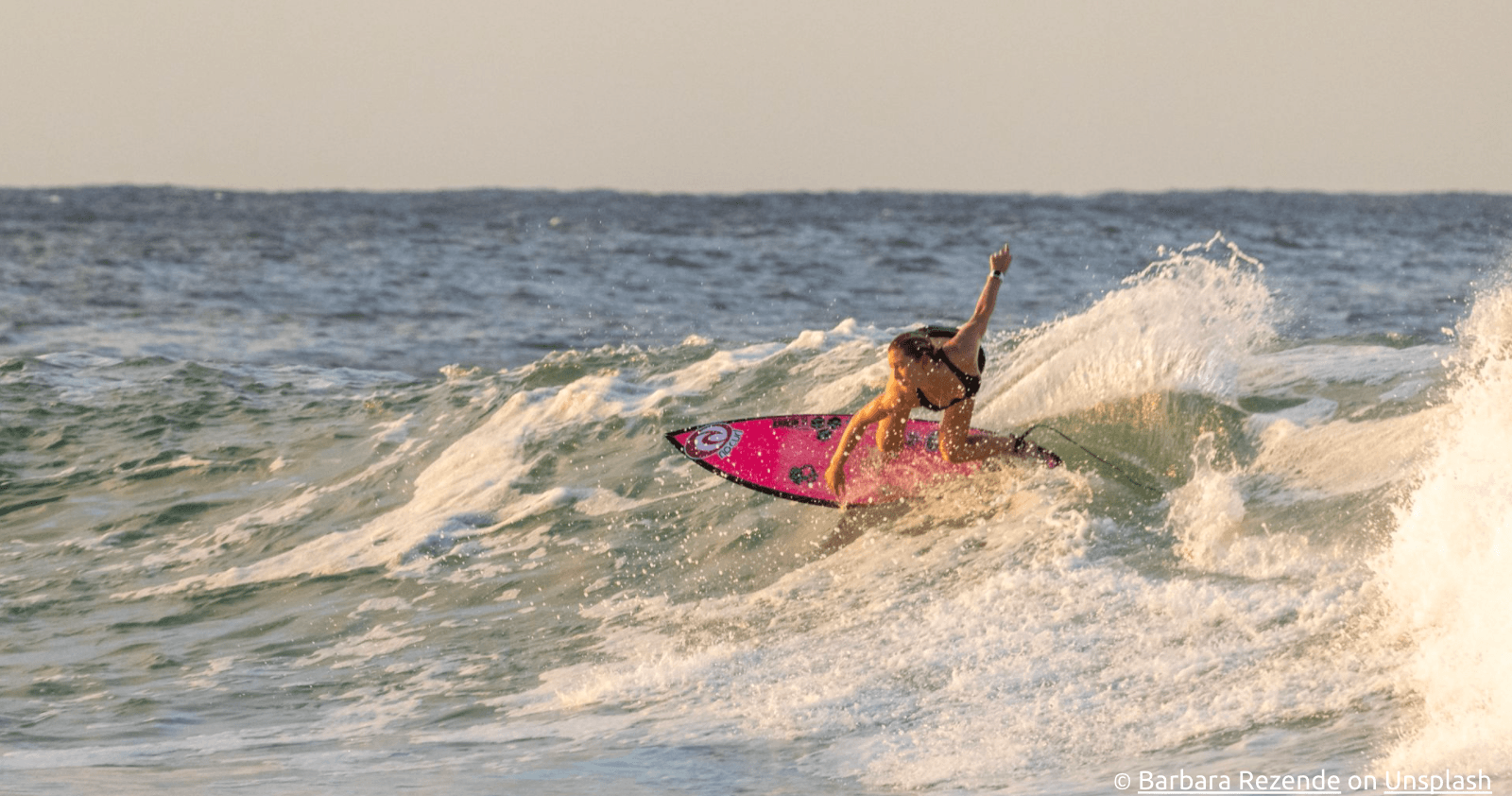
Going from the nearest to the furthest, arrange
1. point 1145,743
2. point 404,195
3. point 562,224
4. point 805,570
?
point 1145,743
point 805,570
point 562,224
point 404,195

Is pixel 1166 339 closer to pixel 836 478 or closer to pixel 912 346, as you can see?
pixel 912 346

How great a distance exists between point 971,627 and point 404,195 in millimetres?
115076

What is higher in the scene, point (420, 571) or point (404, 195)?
point (404, 195)

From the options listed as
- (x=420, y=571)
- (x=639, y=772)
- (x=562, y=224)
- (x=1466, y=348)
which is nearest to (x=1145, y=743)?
(x=639, y=772)

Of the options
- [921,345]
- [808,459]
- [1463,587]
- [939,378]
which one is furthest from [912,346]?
[1463,587]

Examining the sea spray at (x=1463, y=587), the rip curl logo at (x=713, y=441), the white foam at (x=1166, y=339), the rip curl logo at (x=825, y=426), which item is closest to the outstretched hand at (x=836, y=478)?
the rip curl logo at (x=825, y=426)

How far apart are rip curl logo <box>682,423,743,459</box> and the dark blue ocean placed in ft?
1.03

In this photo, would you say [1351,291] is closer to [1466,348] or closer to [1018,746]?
[1466,348]

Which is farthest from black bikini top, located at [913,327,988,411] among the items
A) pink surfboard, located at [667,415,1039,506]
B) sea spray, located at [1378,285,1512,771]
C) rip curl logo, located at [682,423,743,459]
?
sea spray, located at [1378,285,1512,771]

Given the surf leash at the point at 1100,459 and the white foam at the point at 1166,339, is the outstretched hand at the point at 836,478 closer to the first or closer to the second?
the surf leash at the point at 1100,459

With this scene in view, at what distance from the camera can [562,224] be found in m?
58.1

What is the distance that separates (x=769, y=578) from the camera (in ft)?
26.3

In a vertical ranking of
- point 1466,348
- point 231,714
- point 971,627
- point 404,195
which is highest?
point 404,195

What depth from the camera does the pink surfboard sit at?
836cm
